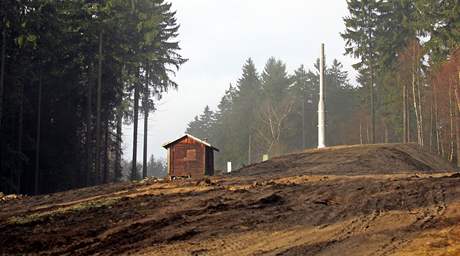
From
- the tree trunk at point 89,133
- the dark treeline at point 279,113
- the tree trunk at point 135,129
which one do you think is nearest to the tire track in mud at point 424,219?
the tree trunk at point 89,133

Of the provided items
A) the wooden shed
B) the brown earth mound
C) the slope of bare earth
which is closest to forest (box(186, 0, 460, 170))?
the brown earth mound

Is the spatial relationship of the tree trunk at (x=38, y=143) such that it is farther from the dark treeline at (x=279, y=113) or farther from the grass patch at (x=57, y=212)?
the dark treeline at (x=279, y=113)

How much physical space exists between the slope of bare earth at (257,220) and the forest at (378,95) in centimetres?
2892

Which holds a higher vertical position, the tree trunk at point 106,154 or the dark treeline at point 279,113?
the dark treeline at point 279,113

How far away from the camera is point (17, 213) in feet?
42.2

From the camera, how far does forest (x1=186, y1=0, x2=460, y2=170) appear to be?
1702 inches

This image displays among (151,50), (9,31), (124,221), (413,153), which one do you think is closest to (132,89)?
(151,50)

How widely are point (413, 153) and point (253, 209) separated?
17794mm

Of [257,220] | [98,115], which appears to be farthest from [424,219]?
[98,115]

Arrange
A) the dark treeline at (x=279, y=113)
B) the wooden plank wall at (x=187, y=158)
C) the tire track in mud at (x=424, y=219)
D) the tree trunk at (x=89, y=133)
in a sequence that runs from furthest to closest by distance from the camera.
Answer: the dark treeline at (x=279, y=113)
the tree trunk at (x=89, y=133)
the wooden plank wall at (x=187, y=158)
the tire track in mud at (x=424, y=219)

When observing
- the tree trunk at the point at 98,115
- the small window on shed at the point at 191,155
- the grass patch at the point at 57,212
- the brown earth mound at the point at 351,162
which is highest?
the tree trunk at the point at 98,115

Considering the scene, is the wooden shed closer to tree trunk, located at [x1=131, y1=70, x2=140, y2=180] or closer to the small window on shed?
the small window on shed

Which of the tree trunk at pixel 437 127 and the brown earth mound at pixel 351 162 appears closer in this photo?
the brown earth mound at pixel 351 162

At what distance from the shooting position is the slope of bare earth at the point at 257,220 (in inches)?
308
